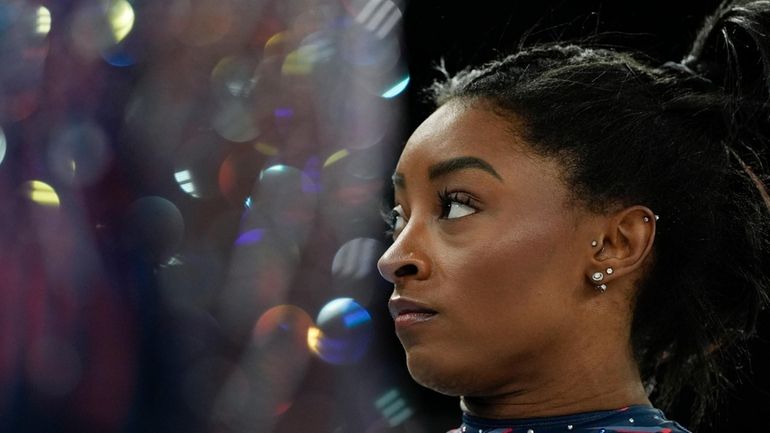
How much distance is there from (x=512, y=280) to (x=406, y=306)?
0.35ft

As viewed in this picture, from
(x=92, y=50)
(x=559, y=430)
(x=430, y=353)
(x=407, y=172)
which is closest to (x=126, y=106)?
(x=92, y=50)

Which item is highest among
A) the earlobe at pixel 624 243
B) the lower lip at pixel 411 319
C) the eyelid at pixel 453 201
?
the eyelid at pixel 453 201

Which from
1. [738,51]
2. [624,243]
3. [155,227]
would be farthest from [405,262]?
[155,227]

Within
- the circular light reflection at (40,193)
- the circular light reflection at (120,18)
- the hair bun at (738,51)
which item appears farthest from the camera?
the circular light reflection at (120,18)

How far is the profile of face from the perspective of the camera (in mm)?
793

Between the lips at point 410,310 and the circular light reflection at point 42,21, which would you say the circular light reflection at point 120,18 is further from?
the lips at point 410,310

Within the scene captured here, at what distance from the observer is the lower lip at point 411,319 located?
810 millimetres

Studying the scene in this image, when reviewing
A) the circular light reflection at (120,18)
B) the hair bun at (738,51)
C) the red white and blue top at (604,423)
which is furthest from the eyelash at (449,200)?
the circular light reflection at (120,18)

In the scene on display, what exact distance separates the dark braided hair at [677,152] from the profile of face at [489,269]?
0.04m

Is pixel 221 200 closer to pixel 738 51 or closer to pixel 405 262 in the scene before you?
pixel 405 262

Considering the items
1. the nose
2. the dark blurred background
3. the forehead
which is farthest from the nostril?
the dark blurred background

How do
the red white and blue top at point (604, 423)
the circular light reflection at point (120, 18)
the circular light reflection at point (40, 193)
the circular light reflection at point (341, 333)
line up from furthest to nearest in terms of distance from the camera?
1. the circular light reflection at point (341, 333)
2. the circular light reflection at point (120, 18)
3. the circular light reflection at point (40, 193)
4. the red white and blue top at point (604, 423)

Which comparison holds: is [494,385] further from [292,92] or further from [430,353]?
[292,92]

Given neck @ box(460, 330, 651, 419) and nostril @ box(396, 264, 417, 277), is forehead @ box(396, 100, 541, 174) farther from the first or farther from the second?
neck @ box(460, 330, 651, 419)
